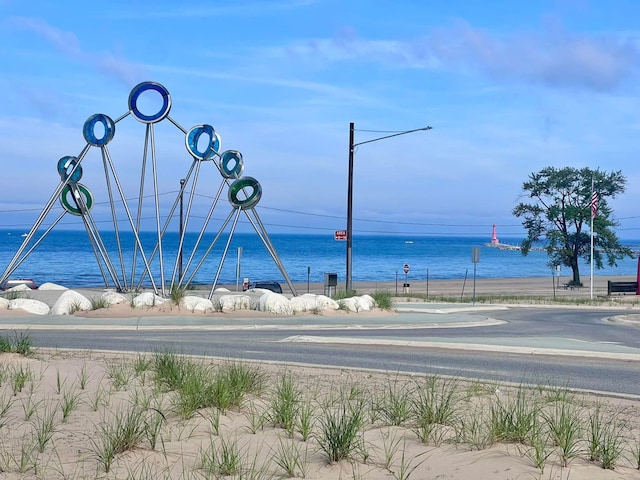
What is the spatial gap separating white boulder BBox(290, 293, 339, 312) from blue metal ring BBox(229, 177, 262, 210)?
4439 mm

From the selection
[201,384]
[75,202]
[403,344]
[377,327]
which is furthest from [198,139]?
[201,384]

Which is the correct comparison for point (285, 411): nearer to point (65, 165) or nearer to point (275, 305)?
point (275, 305)

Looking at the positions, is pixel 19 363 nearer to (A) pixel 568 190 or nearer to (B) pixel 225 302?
(B) pixel 225 302

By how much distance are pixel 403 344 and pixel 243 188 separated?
41.0ft

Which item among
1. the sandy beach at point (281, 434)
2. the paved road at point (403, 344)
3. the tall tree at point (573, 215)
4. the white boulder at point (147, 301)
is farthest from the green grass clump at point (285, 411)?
the tall tree at point (573, 215)

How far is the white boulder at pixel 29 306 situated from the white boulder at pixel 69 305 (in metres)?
0.27

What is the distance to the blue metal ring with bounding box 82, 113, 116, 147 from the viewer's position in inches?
1064

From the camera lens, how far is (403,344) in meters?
16.1

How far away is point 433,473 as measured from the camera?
5.98 meters

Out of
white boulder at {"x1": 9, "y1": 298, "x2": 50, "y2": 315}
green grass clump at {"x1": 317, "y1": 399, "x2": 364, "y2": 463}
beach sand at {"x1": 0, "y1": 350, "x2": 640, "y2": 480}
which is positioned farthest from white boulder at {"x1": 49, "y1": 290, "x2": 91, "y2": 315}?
green grass clump at {"x1": 317, "y1": 399, "x2": 364, "y2": 463}

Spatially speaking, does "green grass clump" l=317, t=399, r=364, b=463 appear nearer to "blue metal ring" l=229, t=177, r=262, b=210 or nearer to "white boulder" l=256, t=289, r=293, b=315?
"white boulder" l=256, t=289, r=293, b=315

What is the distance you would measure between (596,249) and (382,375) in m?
52.6

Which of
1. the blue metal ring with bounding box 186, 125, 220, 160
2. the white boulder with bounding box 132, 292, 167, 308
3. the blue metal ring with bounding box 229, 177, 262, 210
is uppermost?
the blue metal ring with bounding box 186, 125, 220, 160

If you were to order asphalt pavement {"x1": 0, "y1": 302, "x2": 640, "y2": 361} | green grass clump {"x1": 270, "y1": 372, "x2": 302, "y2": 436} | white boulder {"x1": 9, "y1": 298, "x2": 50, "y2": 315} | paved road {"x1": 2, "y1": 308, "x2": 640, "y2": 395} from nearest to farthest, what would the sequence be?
green grass clump {"x1": 270, "y1": 372, "x2": 302, "y2": 436} < paved road {"x1": 2, "y1": 308, "x2": 640, "y2": 395} < asphalt pavement {"x1": 0, "y1": 302, "x2": 640, "y2": 361} < white boulder {"x1": 9, "y1": 298, "x2": 50, "y2": 315}
